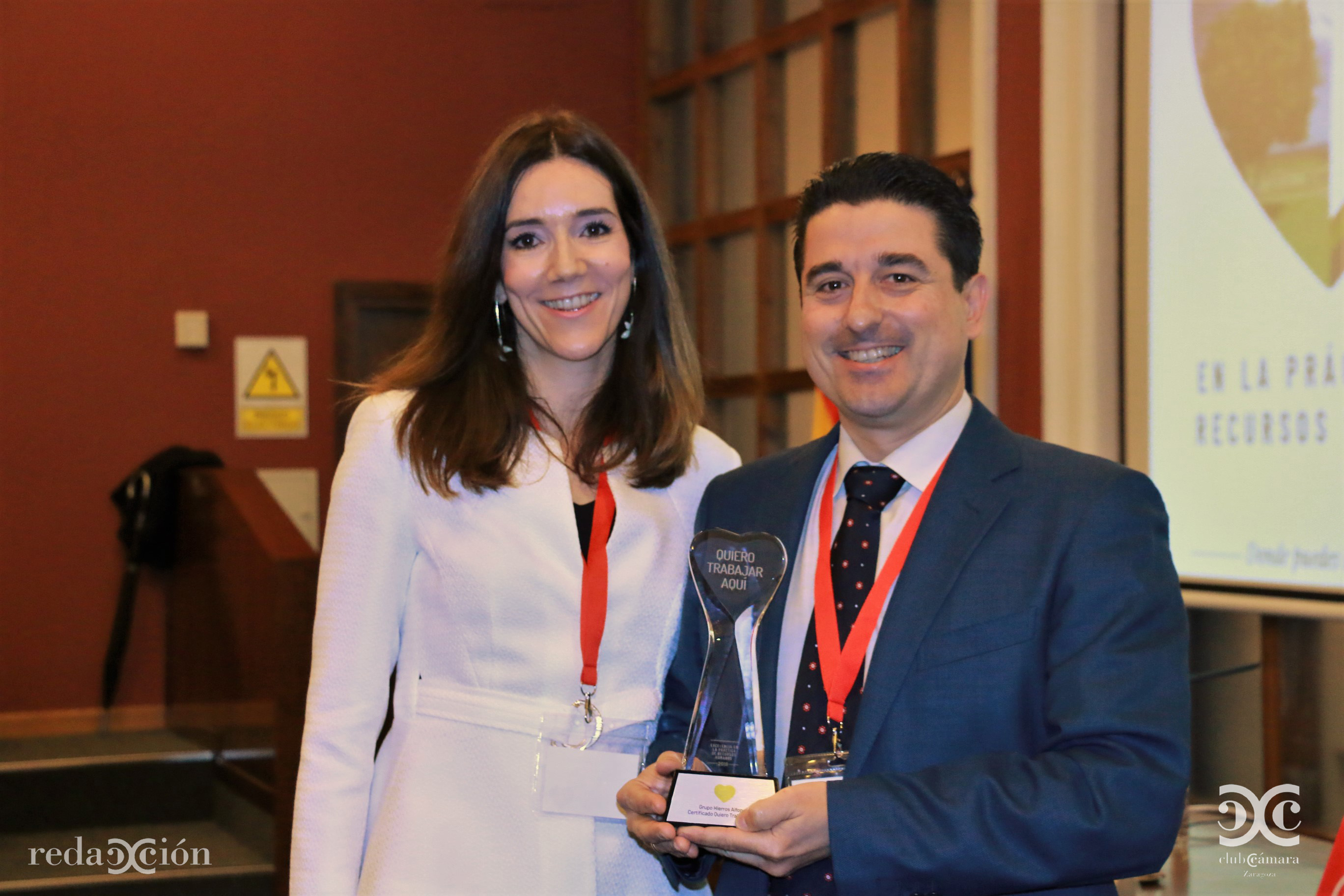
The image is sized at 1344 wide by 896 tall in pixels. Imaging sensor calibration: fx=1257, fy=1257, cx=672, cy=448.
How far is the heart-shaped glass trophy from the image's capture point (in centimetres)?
138

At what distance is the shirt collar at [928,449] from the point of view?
154 cm

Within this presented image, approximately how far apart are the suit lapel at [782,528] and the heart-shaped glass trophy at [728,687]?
0.05ft

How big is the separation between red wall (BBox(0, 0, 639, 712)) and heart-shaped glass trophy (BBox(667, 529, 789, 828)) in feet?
15.7

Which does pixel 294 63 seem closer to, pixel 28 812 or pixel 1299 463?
pixel 28 812

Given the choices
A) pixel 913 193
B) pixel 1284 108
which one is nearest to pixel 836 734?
Result: pixel 913 193

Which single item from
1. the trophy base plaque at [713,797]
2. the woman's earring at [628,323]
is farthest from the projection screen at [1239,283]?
the trophy base plaque at [713,797]

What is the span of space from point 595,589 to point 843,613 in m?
0.40

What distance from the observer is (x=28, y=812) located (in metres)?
4.34

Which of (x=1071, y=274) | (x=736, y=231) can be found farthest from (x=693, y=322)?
(x=1071, y=274)

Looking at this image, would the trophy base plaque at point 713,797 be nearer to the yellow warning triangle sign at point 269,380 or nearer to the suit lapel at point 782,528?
the suit lapel at point 782,528

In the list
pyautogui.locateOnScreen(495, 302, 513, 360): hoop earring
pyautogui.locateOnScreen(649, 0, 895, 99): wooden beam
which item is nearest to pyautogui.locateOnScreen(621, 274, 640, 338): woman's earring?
pyautogui.locateOnScreen(495, 302, 513, 360): hoop earring

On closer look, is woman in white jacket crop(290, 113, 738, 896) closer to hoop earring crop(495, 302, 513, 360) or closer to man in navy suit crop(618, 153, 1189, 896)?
hoop earring crop(495, 302, 513, 360)

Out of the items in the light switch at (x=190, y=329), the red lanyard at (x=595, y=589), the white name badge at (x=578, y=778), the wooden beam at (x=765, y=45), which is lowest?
the white name badge at (x=578, y=778)

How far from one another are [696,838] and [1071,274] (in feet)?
8.90
